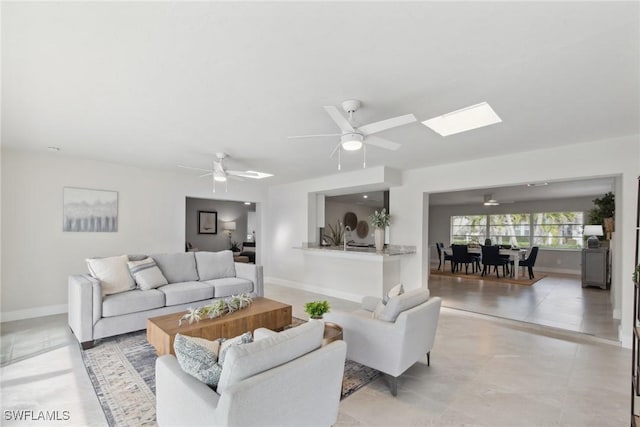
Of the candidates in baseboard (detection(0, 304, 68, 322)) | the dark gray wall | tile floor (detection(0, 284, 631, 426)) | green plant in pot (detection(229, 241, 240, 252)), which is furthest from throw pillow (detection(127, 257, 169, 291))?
green plant in pot (detection(229, 241, 240, 252))

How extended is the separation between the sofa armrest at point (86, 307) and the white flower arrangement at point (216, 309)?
1.04 meters

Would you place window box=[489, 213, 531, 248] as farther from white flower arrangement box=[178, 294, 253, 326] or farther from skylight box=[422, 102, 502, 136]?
white flower arrangement box=[178, 294, 253, 326]

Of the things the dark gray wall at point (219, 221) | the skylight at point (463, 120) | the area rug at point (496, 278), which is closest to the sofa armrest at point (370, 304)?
the skylight at point (463, 120)

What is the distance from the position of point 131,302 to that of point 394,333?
3030mm

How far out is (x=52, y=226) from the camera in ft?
14.9

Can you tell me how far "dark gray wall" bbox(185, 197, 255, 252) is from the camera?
9.00 meters

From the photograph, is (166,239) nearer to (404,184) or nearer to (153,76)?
(153,76)

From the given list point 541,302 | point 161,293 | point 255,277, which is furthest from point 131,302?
point 541,302

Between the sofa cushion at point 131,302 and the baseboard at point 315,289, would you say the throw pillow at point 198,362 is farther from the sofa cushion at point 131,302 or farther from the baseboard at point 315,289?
the baseboard at point 315,289

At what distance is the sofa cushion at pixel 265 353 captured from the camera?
1.32 m

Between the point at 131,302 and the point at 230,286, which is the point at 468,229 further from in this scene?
the point at 131,302

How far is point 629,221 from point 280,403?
428 cm

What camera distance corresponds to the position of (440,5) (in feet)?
4.69

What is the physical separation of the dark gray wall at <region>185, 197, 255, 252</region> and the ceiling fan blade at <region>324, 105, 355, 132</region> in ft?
23.5
